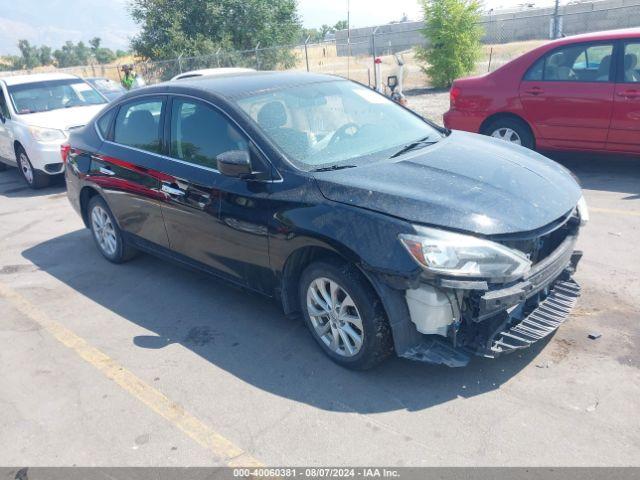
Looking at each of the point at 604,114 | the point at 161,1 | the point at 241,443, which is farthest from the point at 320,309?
the point at 161,1

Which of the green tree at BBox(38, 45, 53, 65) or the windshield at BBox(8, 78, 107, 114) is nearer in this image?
the windshield at BBox(8, 78, 107, 114)

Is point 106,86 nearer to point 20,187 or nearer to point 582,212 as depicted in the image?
point 20,187

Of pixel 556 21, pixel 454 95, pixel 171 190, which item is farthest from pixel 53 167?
pixel 556 21

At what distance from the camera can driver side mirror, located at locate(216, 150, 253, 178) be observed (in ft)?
12.9

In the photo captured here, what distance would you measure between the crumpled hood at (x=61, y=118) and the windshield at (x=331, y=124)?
6.36 metres

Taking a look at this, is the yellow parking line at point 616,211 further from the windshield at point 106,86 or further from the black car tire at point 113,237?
the windshield at point 106,86

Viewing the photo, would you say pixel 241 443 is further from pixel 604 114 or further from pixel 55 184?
pixel 55 184

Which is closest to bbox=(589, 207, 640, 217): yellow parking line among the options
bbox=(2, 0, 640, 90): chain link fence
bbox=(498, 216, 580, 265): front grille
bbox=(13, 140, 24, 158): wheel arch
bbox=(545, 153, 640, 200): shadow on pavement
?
bbox=(545, 153, 640, 200): shadow on pavement

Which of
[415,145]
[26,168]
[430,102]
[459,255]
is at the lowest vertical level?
[430,102]

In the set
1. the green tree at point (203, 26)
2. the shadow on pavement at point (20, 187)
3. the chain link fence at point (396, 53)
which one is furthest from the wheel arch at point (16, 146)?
the green tree at point (203, 26)

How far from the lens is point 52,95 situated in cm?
1056

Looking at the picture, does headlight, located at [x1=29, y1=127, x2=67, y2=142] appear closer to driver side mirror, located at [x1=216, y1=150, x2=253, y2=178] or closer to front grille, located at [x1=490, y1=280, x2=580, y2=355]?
driver side mirror, located at [x1=216, y1=150, x2=253, y2=178]

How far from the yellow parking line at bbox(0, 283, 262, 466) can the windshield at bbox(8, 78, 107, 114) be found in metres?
6.16

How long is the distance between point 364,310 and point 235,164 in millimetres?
1275
